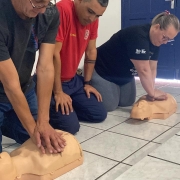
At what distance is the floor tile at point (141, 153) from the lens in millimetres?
1421

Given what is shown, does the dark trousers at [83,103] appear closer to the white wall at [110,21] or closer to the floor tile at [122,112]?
the floor tile at [122,112]

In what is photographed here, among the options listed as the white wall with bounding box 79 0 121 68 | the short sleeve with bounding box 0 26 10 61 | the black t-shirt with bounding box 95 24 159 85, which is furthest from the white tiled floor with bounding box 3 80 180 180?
the white wall with bounding box 79 0 121 68

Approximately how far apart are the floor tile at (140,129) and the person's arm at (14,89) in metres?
0.71

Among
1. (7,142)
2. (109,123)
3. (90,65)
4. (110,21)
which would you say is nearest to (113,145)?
(109,123)

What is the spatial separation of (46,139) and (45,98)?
0.21 meters

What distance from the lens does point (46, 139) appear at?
1.23 metres

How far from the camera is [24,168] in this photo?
48.8 inches

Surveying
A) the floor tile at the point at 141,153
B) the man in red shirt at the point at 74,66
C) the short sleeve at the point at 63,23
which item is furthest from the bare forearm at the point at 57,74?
the floor tile at the point at 141,153

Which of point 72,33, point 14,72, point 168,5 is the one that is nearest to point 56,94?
point 72,33

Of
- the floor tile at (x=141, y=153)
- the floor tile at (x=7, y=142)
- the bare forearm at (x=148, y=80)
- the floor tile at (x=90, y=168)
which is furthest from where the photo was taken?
the bare forearm at (x=148, y=80)

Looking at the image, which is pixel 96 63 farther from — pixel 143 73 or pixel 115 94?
pixel 143 73

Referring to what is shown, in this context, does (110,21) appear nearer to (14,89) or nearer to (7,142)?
(7,142)

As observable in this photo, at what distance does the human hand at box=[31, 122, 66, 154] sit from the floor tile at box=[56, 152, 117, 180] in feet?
0.42

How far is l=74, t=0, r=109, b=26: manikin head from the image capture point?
5.46ft
